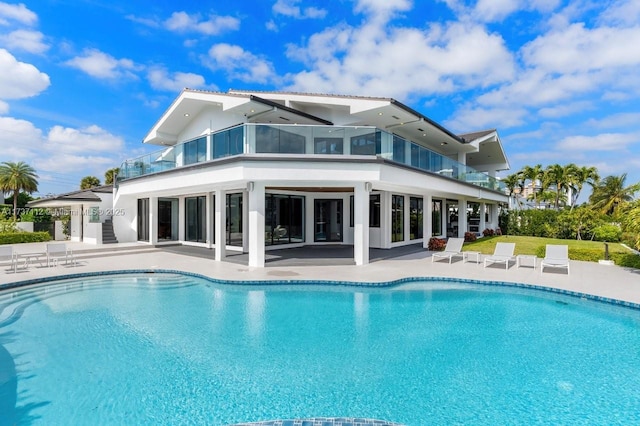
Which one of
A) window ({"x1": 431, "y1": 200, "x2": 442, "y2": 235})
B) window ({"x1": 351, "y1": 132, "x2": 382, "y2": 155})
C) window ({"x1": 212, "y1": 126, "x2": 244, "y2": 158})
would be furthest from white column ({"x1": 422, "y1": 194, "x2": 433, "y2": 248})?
window ({"x1": 212, "y1": 126, "x2": 244, "y2": 158})

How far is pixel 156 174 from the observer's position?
17750mm

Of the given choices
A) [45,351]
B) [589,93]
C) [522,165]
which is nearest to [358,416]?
[45,351]

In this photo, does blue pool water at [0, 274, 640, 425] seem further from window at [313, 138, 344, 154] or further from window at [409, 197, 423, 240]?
window at [409, 197, 423, 240]

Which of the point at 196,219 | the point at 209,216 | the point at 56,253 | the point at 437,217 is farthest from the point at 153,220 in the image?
the point at 437,217

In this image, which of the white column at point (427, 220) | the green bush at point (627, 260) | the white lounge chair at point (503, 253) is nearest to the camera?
the green bush at point (627, 260)

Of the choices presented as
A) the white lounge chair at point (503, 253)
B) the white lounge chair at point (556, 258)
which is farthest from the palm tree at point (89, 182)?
the white lounge chair at point (556, 258)

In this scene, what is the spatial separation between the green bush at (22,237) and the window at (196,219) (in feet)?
42.7

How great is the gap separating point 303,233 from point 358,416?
1679 cm

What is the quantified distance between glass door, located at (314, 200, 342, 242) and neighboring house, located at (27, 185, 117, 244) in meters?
14.5

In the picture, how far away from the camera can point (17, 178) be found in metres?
41.8

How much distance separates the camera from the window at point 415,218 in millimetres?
22281

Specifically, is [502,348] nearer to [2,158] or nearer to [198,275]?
[198,275]

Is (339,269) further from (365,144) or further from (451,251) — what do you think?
(451,251)

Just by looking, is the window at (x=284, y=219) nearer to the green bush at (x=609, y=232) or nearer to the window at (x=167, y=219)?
the window at (x=167, y=219)
